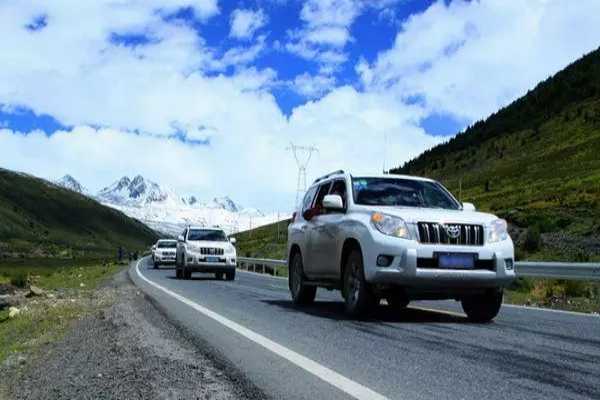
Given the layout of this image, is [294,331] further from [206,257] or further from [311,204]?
[206,257]

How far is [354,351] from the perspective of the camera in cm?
693

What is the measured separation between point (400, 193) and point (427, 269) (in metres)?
1.86

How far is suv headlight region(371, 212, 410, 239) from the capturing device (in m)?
9.12

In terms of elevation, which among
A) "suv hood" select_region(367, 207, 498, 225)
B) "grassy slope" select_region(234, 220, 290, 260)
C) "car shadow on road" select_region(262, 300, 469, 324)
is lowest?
"car shadow on road" select_region(262, 300, 469, 324)

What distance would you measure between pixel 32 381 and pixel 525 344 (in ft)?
14.7

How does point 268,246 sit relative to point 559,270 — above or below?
above

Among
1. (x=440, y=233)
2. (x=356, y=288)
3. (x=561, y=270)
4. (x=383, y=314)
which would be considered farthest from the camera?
(x=561, y=270)

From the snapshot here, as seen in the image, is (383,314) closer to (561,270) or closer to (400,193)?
(400,193)

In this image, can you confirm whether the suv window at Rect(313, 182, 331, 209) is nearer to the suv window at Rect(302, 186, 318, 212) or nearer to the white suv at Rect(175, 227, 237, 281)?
the suv window at Rect(302, 186, 318, 212)

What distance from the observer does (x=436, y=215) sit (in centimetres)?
923

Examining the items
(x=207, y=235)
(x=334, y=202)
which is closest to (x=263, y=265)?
(x=207, y=235)

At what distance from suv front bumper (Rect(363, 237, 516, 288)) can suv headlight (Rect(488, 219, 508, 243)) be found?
0.13 m

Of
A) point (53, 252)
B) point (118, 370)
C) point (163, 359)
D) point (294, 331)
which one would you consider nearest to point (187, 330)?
point (294, 331)

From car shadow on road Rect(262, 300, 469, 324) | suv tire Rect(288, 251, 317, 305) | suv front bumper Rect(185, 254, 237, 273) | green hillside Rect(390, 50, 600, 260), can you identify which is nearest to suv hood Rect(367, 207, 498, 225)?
car shadow on road Rect(262, 300, 469, 324)
